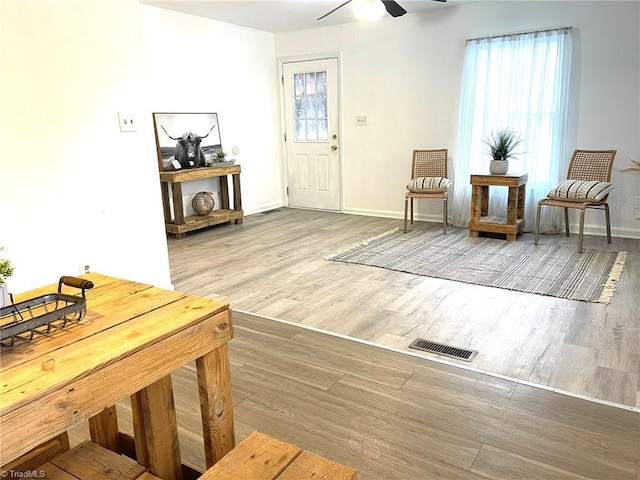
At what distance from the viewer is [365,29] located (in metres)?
5.86

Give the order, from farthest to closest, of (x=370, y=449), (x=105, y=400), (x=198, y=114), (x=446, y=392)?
(x=198, y=114), (x=446, y=392), (x=370, y=449), (x=105, y=400)

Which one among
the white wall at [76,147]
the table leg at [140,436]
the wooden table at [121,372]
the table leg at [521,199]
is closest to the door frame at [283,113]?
the table leg at [521,199]

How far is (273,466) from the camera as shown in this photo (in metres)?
1.22

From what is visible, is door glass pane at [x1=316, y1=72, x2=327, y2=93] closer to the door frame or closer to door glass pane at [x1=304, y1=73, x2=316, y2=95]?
door glass pane at [x1=304, y1=73, x2=316, y2=95]

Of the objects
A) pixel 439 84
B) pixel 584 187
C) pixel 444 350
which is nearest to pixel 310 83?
pixel 439 84

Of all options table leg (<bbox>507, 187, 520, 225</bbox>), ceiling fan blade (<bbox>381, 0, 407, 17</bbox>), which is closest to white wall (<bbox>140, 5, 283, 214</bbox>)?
ceiling fan blade (<bbox>381, 0, 407, 17</bbox>)

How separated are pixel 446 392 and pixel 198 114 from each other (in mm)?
4506

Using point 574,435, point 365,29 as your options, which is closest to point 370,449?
point 574,435

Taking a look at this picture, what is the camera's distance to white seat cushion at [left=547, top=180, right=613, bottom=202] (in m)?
4.24

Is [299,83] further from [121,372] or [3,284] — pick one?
[121,372]

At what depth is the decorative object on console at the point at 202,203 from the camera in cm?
562

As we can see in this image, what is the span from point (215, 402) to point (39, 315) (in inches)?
19.8

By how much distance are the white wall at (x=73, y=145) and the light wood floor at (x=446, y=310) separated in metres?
0.80

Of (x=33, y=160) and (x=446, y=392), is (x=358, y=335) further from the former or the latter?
(x=33, y=160)
